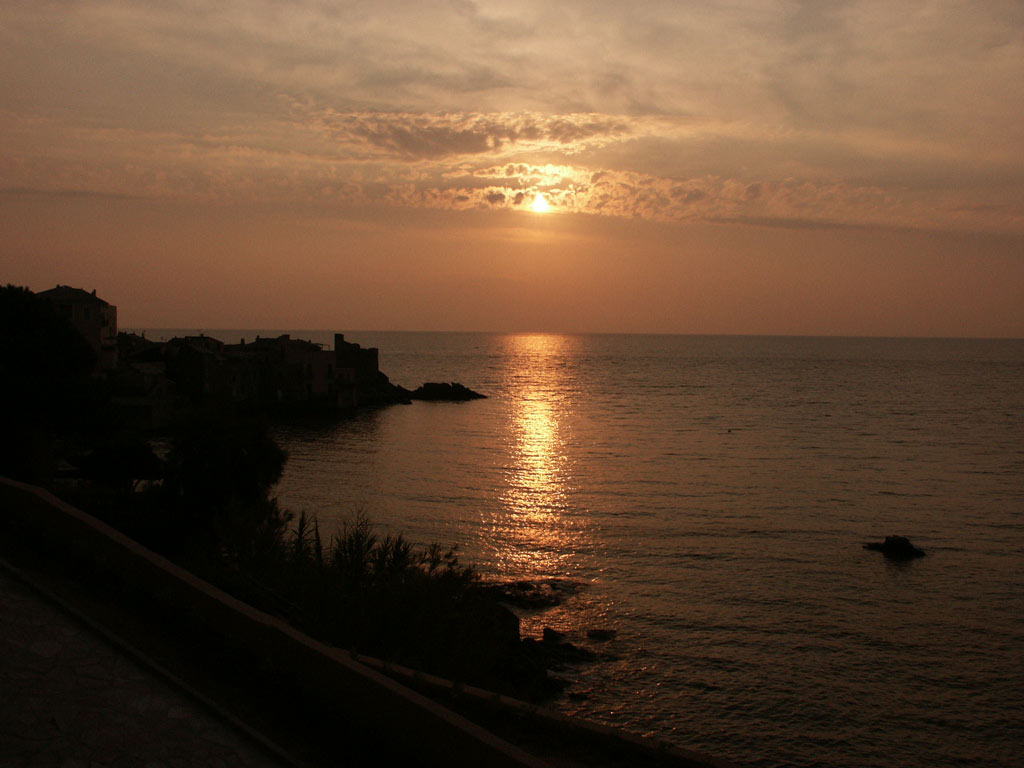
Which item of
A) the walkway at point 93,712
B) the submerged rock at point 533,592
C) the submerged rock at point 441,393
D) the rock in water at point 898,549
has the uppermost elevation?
the walkway at point 93,712

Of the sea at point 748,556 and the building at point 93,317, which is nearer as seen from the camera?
the sea at point 748,556

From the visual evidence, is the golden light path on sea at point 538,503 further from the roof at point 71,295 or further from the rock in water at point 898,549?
the roof at point 71,295

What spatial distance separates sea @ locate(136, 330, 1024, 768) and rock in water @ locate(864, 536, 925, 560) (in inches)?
17.6

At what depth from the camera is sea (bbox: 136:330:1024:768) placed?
2106 centimetres

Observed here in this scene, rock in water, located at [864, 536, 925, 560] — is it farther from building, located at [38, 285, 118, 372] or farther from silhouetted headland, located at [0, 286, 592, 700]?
building, located at [38, 285, 118, 372]

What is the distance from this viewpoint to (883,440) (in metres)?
76.2

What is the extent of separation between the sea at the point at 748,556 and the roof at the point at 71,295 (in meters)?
19.2

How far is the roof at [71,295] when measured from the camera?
2579 inches

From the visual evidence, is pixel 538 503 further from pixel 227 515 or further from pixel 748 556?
pixel 227 515

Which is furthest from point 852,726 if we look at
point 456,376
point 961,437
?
point 456,376

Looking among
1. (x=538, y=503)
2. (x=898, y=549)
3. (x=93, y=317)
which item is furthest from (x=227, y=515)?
(x=93, y=317)

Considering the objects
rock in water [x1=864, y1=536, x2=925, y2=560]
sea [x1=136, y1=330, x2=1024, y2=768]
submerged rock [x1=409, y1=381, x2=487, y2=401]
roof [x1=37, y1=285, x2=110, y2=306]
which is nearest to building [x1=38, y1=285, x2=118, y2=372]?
roof [x1=37, y1=285, x2=110, y2=306]

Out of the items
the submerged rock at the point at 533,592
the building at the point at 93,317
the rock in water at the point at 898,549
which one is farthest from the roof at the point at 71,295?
the rock in water at the point at 898,549

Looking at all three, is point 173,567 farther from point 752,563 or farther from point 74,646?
point 752,563
